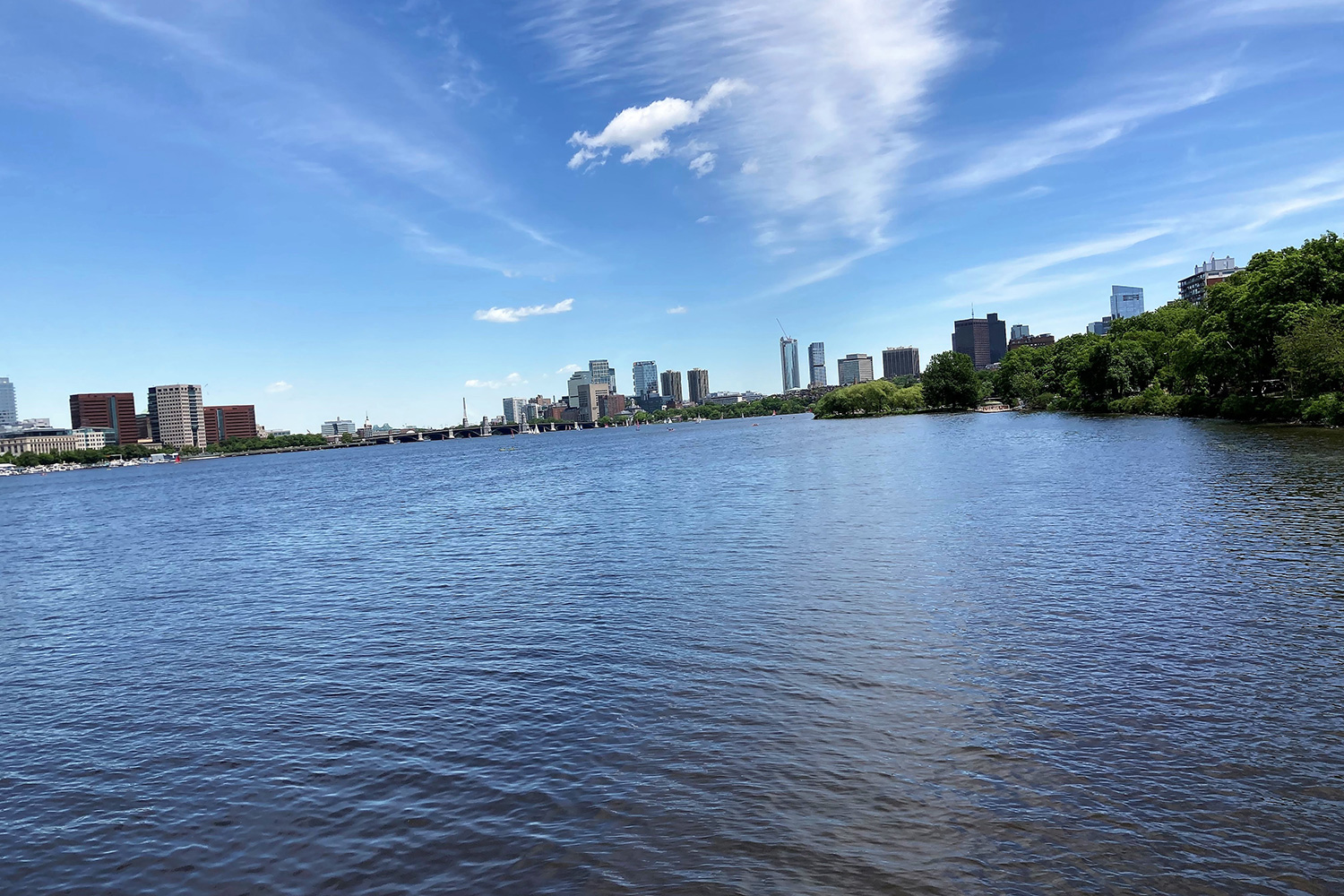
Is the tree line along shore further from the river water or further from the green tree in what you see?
the river water

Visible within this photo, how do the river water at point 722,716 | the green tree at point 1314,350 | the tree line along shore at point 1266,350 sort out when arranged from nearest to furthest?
1. the river water at point 722,716
2. the green tree at point 1314,350
3. the tree line along shore at point 1266,350

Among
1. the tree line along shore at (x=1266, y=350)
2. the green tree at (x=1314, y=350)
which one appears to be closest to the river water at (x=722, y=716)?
the green tree at (x=1314, y=350)

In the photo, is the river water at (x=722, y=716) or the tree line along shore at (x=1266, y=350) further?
the tree line along shore at (x=1266, y=350)

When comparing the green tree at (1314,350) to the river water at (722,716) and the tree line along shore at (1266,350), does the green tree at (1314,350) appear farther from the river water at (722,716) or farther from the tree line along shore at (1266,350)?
the river water at (722,716)

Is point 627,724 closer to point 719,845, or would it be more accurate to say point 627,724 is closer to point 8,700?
point 719,845

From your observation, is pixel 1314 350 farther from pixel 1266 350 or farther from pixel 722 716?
pixel 722 716

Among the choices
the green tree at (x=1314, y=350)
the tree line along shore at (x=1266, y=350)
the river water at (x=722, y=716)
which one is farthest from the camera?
the tree line along shore at (x=1266, y=350)

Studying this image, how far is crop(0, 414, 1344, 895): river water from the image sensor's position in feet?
33.3

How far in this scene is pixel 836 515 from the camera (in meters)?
38.0

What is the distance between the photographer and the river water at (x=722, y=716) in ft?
33.3

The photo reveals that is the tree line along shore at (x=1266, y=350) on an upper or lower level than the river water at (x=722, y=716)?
upper

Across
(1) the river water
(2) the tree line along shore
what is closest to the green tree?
(2) the tree line along shore

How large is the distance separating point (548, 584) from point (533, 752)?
46.7 ft

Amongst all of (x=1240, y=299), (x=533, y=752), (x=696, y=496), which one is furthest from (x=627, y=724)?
(x=1240, y=299)
